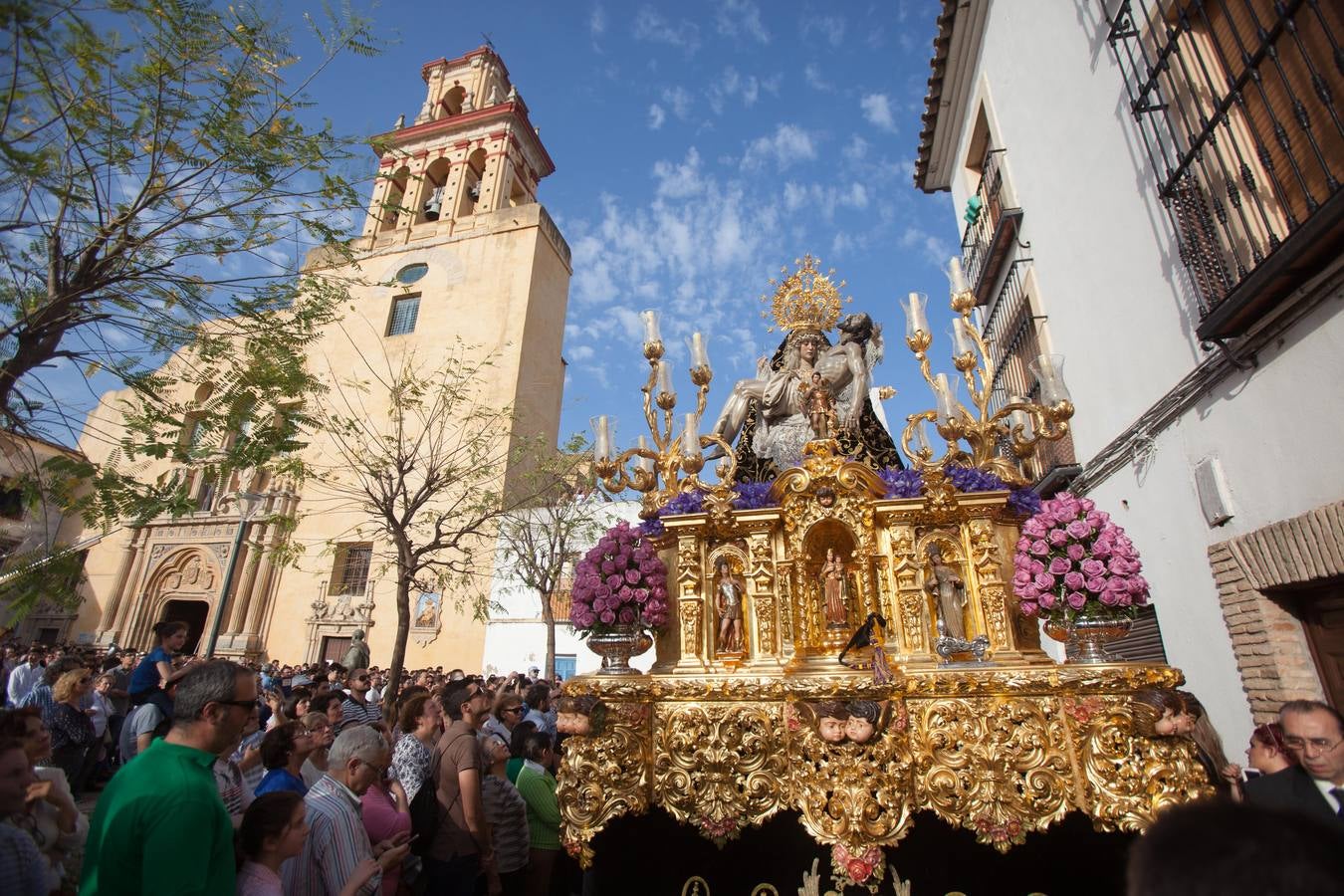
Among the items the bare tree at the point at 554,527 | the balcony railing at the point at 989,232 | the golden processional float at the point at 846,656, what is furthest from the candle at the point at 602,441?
the bare tree at the point at 554,527

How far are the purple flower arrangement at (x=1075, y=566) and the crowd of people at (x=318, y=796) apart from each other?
0.65 meters

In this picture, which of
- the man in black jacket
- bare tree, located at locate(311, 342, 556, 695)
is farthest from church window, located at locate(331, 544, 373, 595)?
the man in black jacket

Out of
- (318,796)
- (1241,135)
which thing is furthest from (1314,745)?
(1241,135)

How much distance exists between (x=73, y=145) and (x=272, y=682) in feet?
35.0

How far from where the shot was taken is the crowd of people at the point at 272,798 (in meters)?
2.22

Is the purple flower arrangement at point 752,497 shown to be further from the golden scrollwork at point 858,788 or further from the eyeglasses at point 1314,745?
the eyeglasses at point 1314,745

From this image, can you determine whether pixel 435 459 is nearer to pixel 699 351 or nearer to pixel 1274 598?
pixel 699 351

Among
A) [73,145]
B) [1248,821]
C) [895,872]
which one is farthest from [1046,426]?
→ [73,145]

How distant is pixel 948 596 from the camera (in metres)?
4.86

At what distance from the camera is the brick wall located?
4.75 metres

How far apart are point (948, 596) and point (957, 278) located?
2.70 m

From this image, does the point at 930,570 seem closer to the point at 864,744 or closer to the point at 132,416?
the point at 864,744

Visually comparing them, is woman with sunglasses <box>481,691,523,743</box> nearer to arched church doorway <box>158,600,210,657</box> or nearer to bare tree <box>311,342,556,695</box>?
bare tree <box>311,342,556,695</box>

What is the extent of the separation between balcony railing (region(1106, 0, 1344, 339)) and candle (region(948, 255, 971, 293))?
192cm
